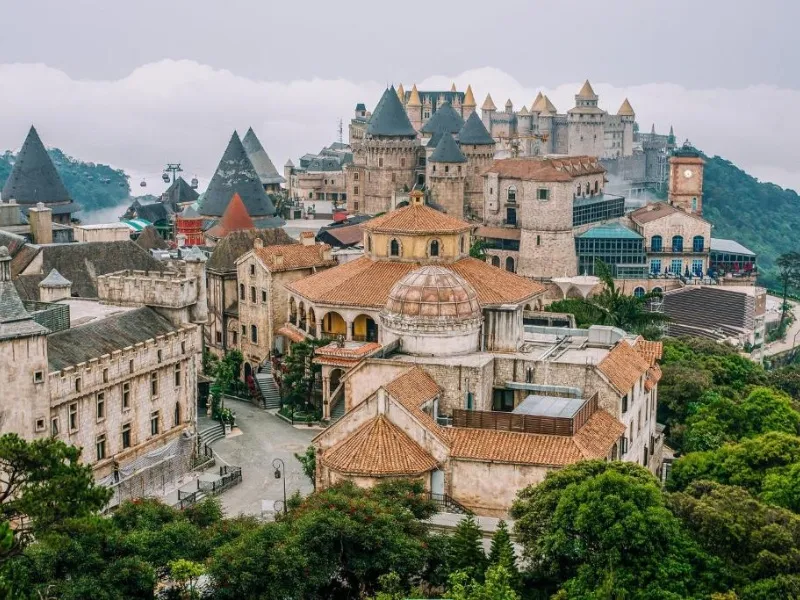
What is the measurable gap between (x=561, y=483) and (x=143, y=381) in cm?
1937

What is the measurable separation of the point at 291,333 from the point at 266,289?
3.75 metres

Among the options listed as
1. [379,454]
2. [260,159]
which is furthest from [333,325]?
[260,159]

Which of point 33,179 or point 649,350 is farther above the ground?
point 33,179

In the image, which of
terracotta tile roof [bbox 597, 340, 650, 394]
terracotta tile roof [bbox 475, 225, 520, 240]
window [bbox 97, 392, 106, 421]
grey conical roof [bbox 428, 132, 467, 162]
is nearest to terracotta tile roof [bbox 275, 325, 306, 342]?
window [bbox 97, 392, 106, 421]

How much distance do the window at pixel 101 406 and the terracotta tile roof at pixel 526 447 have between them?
13501 millimetres

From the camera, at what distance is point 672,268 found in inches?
4161

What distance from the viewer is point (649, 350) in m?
53.5

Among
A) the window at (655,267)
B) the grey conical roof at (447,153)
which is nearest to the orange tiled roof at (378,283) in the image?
the window at (655,267)

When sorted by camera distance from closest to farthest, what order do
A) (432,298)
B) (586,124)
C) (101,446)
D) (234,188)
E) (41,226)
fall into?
1. (101,446)
2. (432,298)
3. (41,226)
4. (234,188)
5. (586,124)

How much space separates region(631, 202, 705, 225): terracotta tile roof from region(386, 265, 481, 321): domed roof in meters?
Answer: 60.5

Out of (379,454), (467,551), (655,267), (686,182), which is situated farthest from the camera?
(686,182)

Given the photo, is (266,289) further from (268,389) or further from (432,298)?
→ (432,298)

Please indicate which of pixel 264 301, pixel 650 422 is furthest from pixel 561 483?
pixel 264 301

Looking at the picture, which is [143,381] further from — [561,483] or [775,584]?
[775,584]
